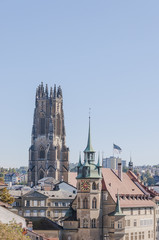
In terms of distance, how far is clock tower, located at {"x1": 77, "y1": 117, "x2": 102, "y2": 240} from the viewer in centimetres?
11886

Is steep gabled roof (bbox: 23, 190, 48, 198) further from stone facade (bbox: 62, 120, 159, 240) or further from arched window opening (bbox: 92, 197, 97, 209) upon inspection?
arched window opening (bbox: 92, 197, 97, 209)

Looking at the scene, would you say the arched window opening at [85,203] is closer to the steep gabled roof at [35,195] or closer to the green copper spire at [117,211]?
the green copper spire at [117,211]

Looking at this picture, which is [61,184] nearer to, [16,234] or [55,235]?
[55,235]

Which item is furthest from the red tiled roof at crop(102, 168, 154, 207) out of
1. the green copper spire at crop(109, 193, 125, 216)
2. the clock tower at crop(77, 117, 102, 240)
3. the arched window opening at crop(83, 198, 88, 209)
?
the arched window opening at crop(83, 198, 88, 209)

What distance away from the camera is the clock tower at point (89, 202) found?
390ft

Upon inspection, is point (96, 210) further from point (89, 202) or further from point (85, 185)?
point (85, 185)

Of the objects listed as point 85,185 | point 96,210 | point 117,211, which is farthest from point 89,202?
point 117,211

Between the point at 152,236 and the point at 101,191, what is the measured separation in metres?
21.3

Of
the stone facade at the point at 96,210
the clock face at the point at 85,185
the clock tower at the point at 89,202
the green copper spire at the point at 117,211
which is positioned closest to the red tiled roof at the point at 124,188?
the stone facade at the point at 96,210

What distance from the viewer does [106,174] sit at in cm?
12788

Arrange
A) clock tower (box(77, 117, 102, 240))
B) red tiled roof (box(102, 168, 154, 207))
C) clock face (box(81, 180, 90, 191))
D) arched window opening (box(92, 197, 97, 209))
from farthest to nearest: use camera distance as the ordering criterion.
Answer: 1. red tiled roof (box(102, 168, 154, 207))
2. arched window opening (box(92, 197, 97, 209))
3. clock face (box(81, 180, 90, 191))
4. clock tower (box(77, 117, 102, 240))

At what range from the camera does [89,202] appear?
392ft

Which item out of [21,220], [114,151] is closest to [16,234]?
[21,220]

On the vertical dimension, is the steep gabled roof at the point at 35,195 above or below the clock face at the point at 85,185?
below
